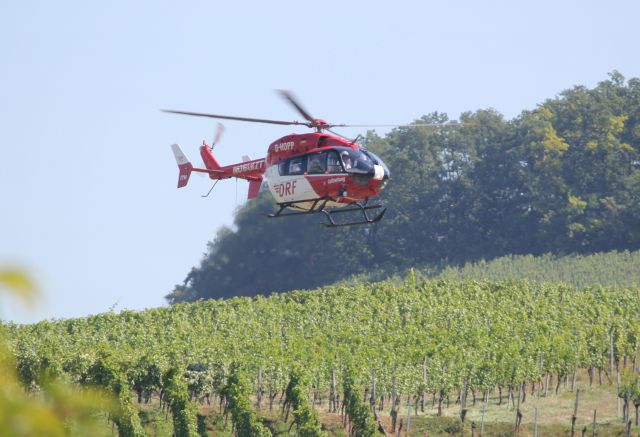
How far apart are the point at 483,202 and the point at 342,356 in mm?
52104

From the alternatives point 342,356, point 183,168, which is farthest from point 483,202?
point 183,168

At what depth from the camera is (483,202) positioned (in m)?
94.6

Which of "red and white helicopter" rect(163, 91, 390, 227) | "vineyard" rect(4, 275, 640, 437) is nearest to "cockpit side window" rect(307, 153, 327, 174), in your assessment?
"red and white helicopter" rect(163, 91, 390, 227)

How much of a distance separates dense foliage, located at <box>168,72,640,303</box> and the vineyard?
3368 centimetres

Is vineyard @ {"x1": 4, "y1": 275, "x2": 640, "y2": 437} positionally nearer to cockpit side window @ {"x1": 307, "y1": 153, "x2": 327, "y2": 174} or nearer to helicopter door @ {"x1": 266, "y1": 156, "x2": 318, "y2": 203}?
helicopter door @ {"x1": 266, "y1": 156, "x2": 318, "y2": 203}

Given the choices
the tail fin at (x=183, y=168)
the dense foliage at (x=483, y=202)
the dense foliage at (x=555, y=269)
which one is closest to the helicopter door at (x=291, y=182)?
the tail fin at (x=183, y=168)

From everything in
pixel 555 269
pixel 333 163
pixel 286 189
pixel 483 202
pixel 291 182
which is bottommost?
pixel 286 189

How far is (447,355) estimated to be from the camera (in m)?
43.5

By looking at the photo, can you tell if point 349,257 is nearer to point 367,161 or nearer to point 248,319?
point 248,319

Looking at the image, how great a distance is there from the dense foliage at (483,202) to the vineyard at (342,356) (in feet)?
110

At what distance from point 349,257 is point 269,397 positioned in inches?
2048

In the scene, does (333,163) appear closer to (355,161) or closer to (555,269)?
(355,161)

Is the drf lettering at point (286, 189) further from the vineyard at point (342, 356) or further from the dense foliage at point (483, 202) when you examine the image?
the dense foliage at point (483, 202)

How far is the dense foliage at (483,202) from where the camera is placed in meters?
90.1
